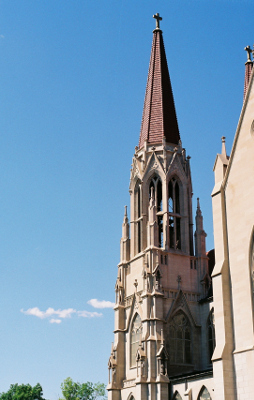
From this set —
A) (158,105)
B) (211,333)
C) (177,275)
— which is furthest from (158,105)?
(211,333)

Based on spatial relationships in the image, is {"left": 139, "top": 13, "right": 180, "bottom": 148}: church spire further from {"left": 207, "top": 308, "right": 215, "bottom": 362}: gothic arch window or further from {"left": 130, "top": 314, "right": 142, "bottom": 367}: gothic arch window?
{"left": 207, "top": 308, "right": 215, "bottom": 362}: gothic arch window

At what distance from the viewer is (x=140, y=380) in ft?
135

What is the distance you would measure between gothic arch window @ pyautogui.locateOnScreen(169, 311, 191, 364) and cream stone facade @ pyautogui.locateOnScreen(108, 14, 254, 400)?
0.07 m

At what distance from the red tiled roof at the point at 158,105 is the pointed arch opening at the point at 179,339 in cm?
1497

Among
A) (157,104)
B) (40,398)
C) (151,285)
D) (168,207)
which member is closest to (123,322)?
(151,285)

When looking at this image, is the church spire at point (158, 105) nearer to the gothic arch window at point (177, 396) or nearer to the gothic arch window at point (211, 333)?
the gothic arch window at point (211, 333)

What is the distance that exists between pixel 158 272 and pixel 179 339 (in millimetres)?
5011

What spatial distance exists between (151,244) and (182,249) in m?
3.16

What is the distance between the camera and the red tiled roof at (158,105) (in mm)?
51250

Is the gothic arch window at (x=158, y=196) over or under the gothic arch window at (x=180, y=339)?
over

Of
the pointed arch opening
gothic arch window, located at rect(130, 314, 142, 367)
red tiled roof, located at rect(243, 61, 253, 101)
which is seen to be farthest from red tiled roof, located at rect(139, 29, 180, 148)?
the pointed arch opening

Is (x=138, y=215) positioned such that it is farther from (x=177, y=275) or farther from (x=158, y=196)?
(x=177, y=275)

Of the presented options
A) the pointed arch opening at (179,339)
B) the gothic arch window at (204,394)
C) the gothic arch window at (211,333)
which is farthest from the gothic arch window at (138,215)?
the gothic arch window at (204,394)

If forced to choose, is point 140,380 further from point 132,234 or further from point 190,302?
point 132,234
